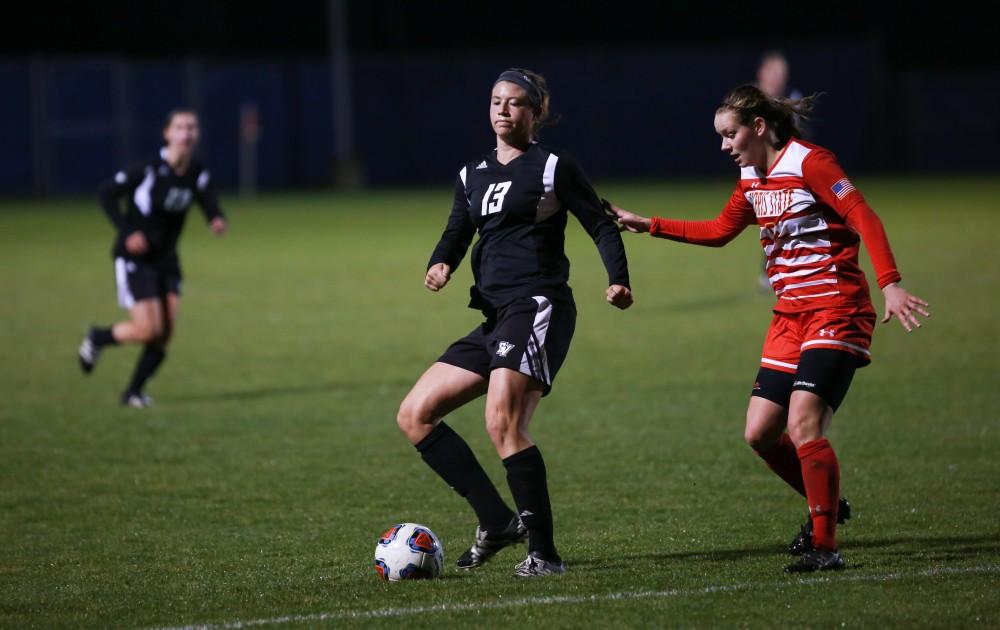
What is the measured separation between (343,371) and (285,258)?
9.71 m

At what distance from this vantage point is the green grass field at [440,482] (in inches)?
203

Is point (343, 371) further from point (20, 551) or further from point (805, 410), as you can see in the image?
point (805, 410)

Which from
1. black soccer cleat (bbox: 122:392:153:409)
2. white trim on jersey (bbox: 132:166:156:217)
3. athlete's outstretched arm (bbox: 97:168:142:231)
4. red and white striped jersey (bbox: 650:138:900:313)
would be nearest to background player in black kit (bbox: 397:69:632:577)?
red and white striped jersey (bbox: 650:138:900:313)

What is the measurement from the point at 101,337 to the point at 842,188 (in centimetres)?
678

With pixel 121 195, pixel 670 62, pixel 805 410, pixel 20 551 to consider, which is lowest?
pixel 20 551

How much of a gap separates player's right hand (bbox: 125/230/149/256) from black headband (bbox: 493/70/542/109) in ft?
16.4

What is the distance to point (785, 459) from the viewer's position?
19.2ft

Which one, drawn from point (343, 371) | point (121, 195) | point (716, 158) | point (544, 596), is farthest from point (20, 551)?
point (716, 158)

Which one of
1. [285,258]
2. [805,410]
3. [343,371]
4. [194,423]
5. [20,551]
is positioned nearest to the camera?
[805,410]

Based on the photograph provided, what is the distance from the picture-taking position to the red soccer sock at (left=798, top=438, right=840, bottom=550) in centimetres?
536

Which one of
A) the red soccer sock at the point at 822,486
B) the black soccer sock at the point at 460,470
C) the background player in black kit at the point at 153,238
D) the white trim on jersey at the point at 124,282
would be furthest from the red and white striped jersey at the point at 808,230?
the white trim on jersey at the point at 124,282

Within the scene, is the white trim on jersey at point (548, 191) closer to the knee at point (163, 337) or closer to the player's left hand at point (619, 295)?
the player's left hand at point (619, 295)

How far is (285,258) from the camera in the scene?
68.3 ft

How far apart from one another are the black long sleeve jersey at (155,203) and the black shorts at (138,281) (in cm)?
5
